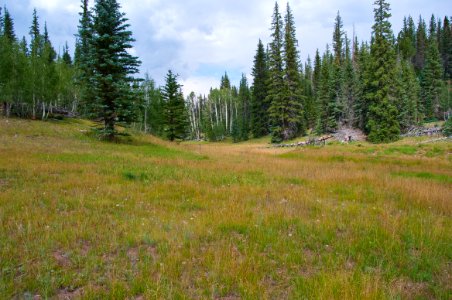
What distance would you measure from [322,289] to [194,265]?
1829 millimetres

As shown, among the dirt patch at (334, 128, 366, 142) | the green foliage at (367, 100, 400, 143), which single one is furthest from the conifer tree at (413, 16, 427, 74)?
the green foliage at (367, 100, 400, 143)

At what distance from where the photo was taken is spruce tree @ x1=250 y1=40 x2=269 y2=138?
2194 inches

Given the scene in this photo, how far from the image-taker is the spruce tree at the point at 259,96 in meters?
55.7

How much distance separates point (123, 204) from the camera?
280 inches

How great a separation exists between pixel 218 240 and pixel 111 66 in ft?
80.5

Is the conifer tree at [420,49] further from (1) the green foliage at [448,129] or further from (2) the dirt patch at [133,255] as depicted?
(2) the dirt patch at [133,255]

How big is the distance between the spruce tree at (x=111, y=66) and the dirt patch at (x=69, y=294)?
73.2ft

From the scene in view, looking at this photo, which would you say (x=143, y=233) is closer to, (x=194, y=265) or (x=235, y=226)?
(x=194, y=265)

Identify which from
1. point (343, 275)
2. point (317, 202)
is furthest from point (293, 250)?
point (317, 202)

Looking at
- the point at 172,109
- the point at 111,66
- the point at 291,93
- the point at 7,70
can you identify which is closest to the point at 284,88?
the point at 291,93

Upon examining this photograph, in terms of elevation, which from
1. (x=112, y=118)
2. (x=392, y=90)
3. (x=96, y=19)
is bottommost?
(x=112, y=118)

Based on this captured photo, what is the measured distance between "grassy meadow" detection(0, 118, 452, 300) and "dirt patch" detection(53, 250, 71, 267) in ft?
0.06

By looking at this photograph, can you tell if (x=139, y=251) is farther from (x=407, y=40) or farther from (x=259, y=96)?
(x=407, y=40)

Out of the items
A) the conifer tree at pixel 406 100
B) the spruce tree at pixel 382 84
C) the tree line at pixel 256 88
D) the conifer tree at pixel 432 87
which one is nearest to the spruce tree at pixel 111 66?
the tree line at pixel 256 88
